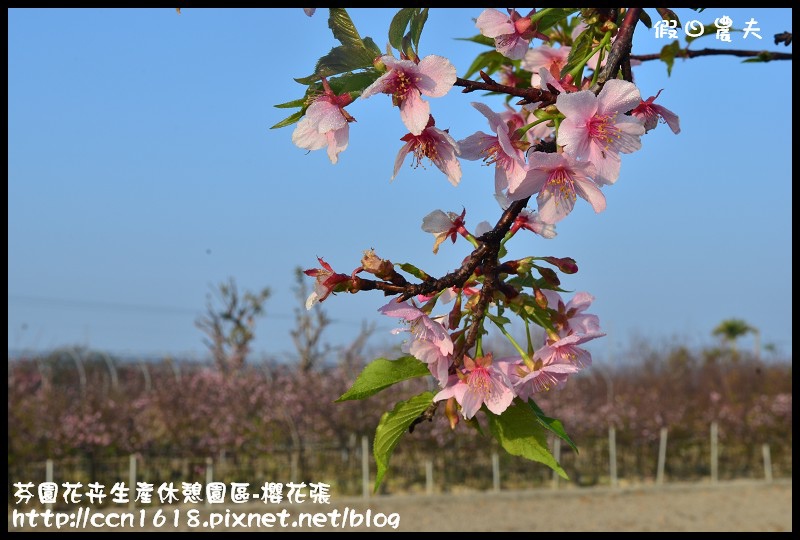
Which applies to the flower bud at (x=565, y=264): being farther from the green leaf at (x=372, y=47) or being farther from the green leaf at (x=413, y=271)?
the green leaf at (x=372, y=47)

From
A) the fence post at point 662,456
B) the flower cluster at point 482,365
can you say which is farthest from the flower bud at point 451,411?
the fence post at point 662,456

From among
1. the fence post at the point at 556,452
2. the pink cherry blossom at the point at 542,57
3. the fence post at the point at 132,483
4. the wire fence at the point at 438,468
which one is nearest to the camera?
the pink cherry blossom at the point at 542,57

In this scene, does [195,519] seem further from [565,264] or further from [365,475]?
[565,264]

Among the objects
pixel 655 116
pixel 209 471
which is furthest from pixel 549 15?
pixel 209 471

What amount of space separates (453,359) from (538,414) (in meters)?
0.11

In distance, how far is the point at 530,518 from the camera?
7.30 m

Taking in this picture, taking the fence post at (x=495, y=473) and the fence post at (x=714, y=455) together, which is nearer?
the fence post at (x=495, y=473)

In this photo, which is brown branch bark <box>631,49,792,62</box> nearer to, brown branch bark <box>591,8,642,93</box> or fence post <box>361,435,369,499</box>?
brown branch bark <box>591,8,642,93</box>

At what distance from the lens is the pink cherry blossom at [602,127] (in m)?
0.76

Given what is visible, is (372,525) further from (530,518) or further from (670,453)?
(670,453)

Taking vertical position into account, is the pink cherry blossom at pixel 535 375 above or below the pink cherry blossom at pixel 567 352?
below

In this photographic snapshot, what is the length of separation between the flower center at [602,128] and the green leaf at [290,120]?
28cm

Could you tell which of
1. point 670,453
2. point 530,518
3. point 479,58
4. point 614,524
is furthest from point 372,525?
point 479,58

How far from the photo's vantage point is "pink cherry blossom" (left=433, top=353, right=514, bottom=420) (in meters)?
0.86
